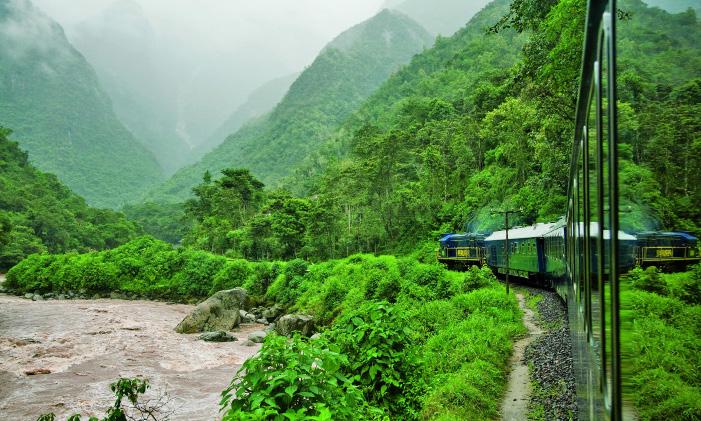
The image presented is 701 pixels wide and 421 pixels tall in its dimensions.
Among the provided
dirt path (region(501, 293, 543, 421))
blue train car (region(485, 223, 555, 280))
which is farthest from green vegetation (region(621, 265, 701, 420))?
blue train car (region(485, 223, 555, 280))

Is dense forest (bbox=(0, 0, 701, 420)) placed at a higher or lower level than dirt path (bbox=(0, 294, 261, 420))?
higher

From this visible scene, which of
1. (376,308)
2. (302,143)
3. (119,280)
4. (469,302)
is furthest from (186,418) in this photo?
(302,143)

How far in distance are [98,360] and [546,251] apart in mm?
16049

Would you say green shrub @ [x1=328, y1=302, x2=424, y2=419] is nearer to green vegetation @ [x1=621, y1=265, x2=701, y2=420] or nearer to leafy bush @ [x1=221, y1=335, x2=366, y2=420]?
leafy bush @ [x1=221, y1=335, x2=366, y2=420]

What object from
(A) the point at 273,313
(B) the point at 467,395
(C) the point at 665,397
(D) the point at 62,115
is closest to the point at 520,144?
(A) the point at 273,313

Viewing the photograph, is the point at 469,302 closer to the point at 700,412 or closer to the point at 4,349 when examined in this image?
the point at 700,412

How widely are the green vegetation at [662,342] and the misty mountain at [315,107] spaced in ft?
316

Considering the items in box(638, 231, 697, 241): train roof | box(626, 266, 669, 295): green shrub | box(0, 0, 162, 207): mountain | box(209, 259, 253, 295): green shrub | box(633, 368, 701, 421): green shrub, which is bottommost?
box(209, 259, 253, 295): green shrub

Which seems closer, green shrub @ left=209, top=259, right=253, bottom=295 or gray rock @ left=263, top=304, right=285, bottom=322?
gray rock @ left=263, top=304, right=285, bottom=322

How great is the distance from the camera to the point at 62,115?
5384 inches

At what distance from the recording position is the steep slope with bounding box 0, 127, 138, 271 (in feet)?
164

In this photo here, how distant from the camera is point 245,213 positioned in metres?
56.7

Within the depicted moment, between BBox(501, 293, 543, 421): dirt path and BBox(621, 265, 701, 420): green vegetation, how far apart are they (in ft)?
22.5

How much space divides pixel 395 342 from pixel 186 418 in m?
7.41
